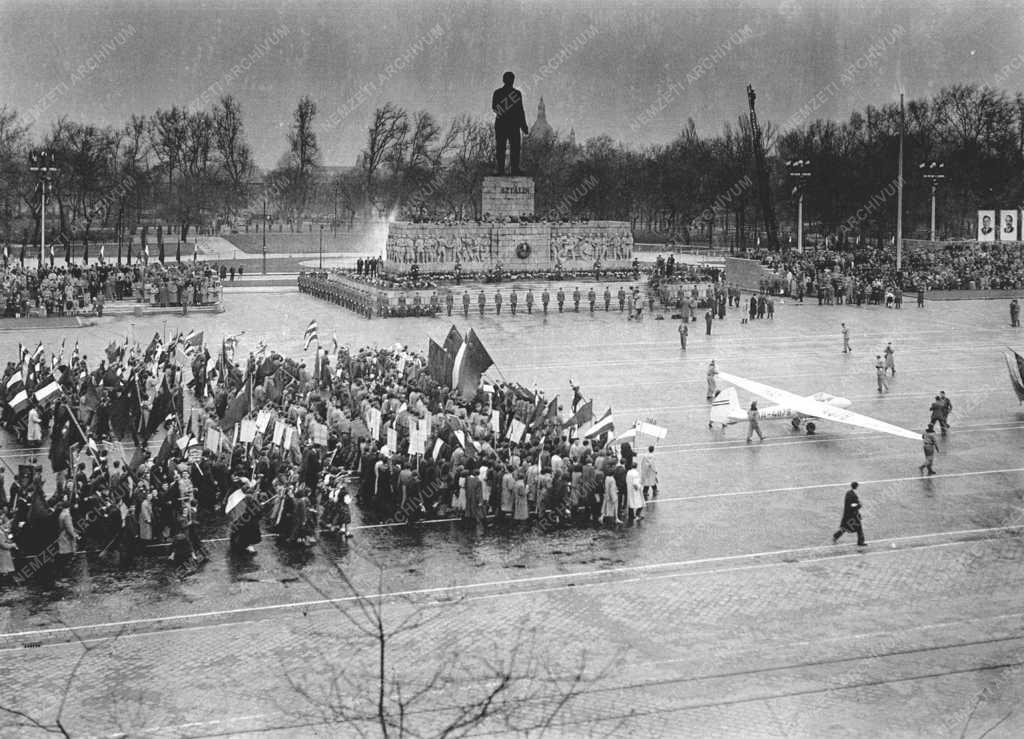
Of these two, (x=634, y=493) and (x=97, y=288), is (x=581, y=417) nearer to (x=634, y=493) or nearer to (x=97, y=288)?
(x=634, y=493)

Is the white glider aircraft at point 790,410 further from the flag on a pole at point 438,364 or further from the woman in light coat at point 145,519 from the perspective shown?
the woman in light coat at point 145,519

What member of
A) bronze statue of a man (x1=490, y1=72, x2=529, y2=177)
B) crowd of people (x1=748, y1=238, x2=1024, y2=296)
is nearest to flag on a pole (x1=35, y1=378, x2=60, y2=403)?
bronze statue of a man (x1=490, y1=72, x2=529, y2=177)

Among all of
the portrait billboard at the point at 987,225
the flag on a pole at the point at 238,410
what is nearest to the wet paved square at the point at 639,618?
the flag on a pole at the point at 238,410

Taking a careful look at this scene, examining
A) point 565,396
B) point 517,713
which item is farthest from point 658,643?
point 565,396

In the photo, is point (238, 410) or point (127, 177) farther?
point (127, 177)

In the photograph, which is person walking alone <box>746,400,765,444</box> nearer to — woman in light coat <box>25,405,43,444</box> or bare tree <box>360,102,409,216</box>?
woman in light coat <box>25,405,43,444</box>

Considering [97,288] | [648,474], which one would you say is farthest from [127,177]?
[648,474]
